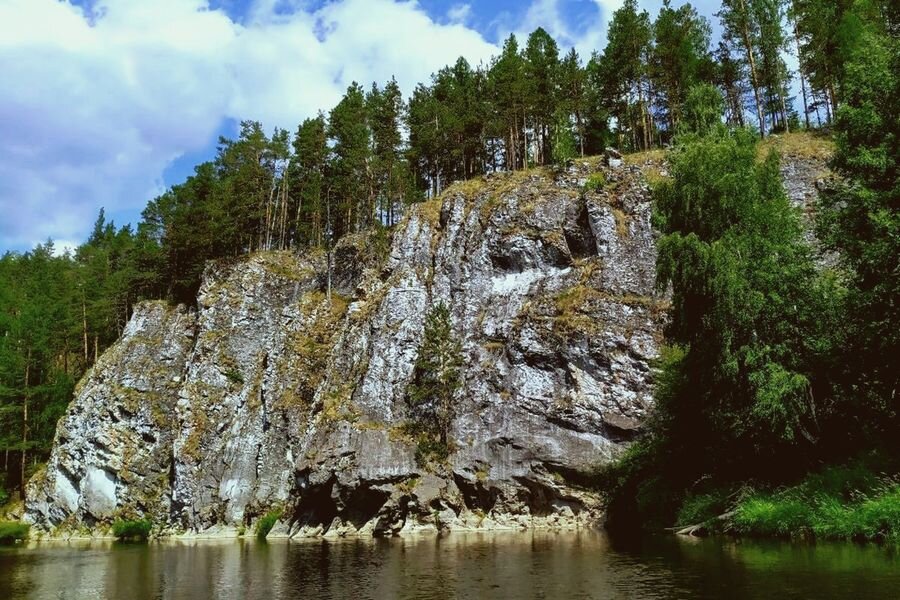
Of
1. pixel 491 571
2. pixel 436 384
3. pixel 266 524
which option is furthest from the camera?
pixel 266 524

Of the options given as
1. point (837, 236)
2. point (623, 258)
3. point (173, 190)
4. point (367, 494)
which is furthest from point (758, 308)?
point (173, 190)

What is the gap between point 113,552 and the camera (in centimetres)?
4328

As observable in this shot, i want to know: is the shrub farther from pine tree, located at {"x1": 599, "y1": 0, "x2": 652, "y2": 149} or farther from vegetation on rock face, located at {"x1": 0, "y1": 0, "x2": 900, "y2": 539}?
pine tree, located at {"x1": 599, "y1": 0, "x2": 652, "y2": 149}

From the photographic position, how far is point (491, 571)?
22984 millimetres

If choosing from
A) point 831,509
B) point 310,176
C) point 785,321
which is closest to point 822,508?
point 831,509

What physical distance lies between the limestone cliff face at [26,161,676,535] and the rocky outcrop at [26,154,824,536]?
0.16 m

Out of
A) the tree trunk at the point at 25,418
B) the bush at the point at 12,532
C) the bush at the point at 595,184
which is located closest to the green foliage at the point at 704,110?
the bush at the point at 595,184

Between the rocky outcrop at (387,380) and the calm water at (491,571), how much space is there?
9715mm

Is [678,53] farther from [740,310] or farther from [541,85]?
[740,310]

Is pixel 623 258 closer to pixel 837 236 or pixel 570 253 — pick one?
pixel 570 253

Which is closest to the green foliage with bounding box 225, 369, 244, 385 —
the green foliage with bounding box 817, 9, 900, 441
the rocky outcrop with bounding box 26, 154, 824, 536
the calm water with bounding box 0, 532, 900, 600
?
the rocky outcrop with bounding box 26, 154, 824, 536

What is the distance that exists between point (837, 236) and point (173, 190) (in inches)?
3088

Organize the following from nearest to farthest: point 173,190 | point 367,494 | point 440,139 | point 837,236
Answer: point 837,236 → point 367,494 → point 440,139 → point 173,190

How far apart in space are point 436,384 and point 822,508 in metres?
31.7
